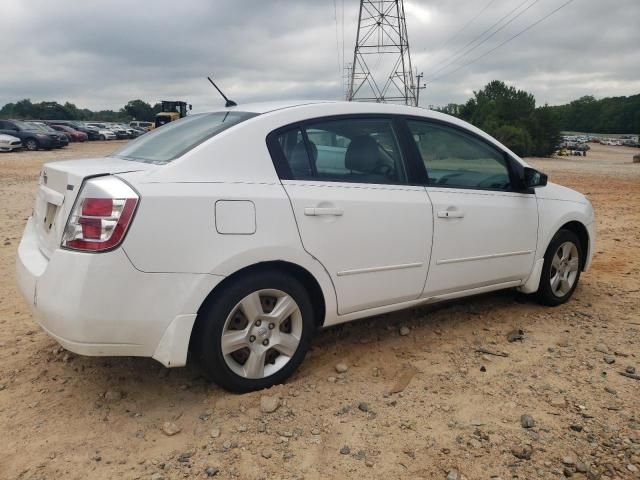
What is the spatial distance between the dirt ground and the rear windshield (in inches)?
52.4

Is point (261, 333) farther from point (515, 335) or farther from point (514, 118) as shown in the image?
point (514, 118)

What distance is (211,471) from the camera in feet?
8.05

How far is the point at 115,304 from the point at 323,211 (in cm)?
122

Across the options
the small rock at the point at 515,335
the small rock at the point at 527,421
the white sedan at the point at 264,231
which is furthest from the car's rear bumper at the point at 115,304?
the small rock at the point at 515,335

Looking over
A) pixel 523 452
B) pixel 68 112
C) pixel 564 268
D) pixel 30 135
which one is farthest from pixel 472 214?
pixel 68 112

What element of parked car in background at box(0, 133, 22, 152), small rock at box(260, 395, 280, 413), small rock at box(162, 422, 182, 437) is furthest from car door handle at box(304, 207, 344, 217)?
parked car in background at box(0, 133, 22, 152)

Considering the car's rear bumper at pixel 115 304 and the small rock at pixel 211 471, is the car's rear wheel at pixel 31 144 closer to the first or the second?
the car's rear bumper at pixel 115 304

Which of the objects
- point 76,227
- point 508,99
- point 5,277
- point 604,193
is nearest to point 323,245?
point 76,227

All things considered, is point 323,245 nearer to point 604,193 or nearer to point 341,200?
point 341,200

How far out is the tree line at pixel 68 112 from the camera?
79.5 meters

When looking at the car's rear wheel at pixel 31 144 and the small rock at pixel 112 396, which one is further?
the car's rear wheel at pixel 31 144

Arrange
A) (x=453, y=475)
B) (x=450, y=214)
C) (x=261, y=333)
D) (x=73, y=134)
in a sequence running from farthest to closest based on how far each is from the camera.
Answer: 1. (x=73, y=134)
2. (x=450, y=214)
3. (x=261, y=333)
4. (x=453, y=475)

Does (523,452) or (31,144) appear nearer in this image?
(523,452)

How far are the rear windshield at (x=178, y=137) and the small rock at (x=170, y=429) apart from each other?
1.36 metres
